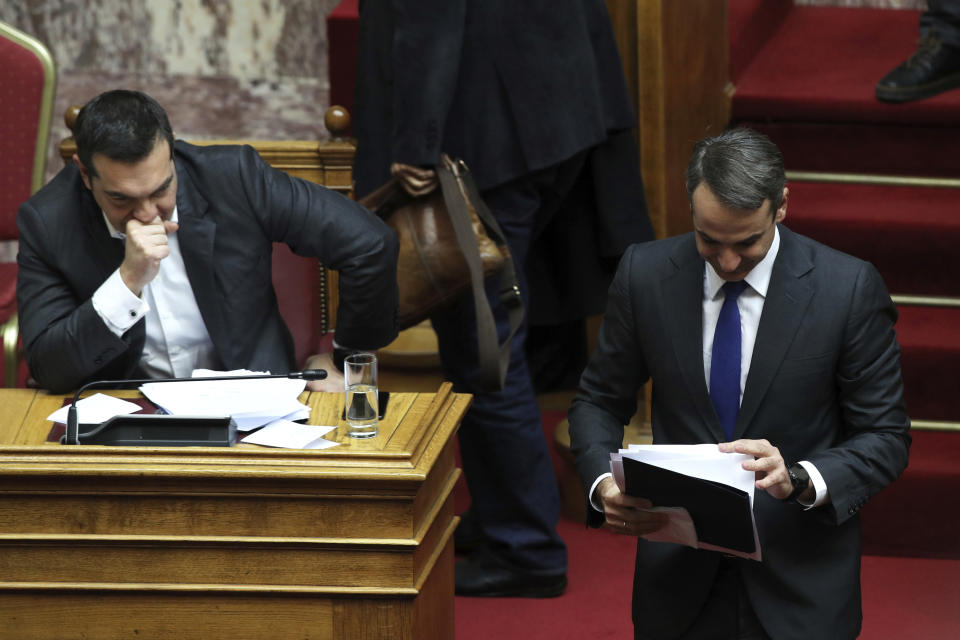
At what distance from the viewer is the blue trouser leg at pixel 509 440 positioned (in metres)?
3.20

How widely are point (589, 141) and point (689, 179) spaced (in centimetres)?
113

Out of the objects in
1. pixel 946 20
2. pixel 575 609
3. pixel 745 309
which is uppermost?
pixel 946 20

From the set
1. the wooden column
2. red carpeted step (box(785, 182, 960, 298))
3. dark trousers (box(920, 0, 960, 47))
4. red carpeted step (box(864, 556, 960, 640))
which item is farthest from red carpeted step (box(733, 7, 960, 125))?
red carpeted step (box(864, 556, 960, 640))

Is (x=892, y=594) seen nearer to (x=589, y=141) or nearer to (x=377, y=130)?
(x=589, y=141)

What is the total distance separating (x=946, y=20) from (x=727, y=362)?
2.25m

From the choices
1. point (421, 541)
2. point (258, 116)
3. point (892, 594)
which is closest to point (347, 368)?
point (421, 541)

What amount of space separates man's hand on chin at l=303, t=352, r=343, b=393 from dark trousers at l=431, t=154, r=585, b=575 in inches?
15.2

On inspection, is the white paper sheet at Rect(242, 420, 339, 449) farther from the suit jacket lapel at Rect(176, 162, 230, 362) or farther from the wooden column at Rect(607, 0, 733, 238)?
the wooden column at Rect(607, 0, 733, 238)

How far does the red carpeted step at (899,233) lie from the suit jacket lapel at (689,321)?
5.85ft

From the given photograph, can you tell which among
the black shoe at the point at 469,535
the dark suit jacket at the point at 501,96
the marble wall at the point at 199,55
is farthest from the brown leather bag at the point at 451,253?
the marble wall at the point at 199,55

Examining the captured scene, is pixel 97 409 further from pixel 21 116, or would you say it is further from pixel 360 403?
pixel 21 116

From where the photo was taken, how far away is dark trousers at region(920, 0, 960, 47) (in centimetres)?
391

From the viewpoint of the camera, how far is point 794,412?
207 cm

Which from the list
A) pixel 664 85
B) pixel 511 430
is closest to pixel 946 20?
pixel 664 85
